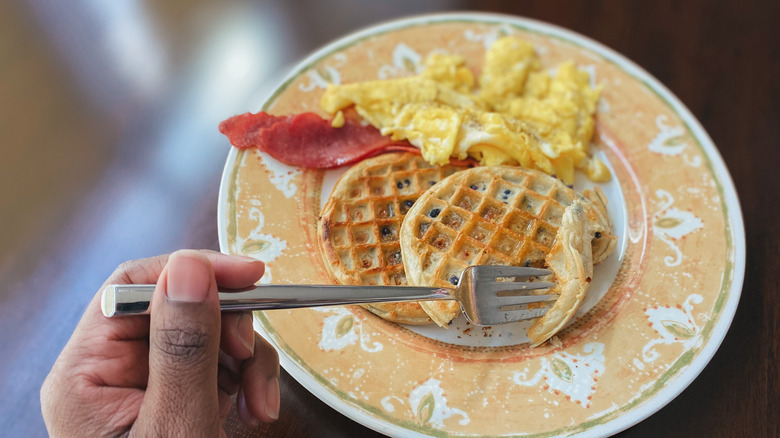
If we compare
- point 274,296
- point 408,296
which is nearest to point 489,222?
point 408,296

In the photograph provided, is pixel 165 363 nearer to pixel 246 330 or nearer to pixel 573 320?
pixel 246 330

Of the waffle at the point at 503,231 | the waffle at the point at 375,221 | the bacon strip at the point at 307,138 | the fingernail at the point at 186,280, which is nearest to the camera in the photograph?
the fingernail at the point at 186,280

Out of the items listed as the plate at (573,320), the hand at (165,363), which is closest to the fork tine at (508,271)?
the plate at (573,320)

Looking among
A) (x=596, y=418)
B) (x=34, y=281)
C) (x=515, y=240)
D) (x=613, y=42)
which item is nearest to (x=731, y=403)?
(x=596, y=418)

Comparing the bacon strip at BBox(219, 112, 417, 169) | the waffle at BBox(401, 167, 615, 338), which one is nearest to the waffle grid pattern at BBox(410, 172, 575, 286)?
the waffle at BBox(401, 167, 615, 338)

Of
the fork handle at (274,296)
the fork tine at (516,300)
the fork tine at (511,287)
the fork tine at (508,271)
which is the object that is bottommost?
the fork tine at (516,300)

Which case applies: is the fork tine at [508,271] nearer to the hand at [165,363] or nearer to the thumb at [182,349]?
the hand at [165,363]

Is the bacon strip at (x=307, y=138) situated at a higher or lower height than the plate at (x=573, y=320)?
higher
